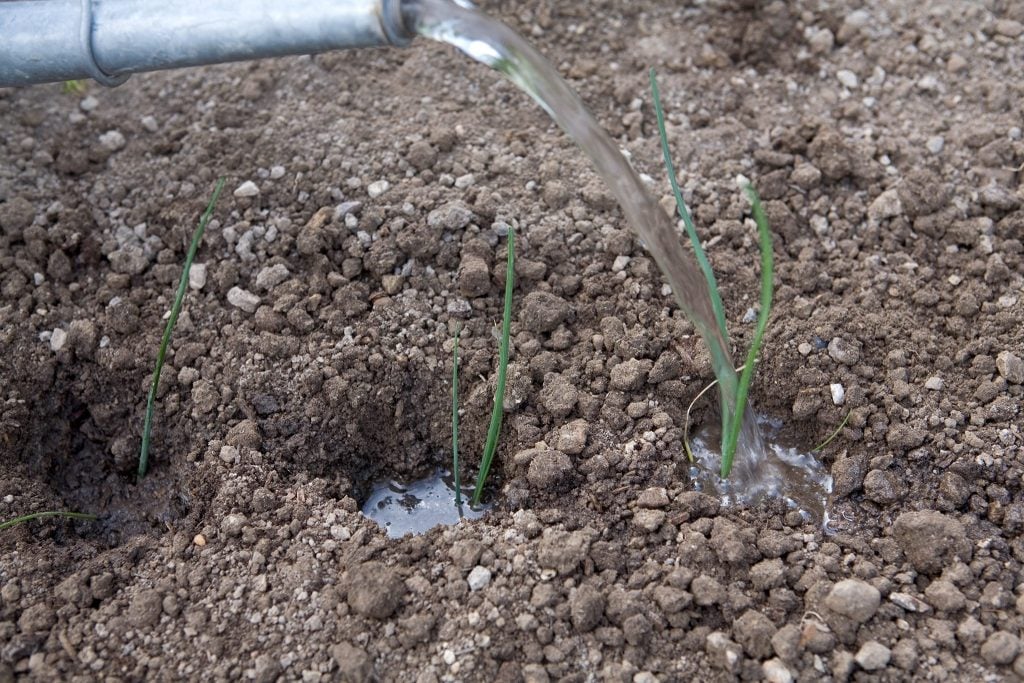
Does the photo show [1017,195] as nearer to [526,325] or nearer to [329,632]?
[526,325]

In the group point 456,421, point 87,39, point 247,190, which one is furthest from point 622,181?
point 87,39

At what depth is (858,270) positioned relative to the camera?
86.2 inches

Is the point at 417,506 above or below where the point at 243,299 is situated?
below

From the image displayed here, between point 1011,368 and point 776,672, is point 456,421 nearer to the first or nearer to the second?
point 776,672

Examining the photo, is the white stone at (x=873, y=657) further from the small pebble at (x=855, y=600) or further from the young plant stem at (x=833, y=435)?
the young plant stem at (x=833, y=435)

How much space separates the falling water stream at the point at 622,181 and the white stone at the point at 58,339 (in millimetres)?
1050

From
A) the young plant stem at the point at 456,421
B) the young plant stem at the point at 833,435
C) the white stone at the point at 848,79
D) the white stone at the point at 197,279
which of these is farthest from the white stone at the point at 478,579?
the white stone at the point at 848,79

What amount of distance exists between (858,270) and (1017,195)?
0.43 metres

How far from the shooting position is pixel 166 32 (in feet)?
5.68

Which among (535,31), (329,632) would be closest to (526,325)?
(329,632)

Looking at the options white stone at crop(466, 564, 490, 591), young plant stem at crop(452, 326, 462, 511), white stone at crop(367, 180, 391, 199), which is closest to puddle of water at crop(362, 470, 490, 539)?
young plant stem at crop(452, 326, 462, 511)

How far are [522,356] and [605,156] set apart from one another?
0.46 metres

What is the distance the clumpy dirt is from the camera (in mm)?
1699

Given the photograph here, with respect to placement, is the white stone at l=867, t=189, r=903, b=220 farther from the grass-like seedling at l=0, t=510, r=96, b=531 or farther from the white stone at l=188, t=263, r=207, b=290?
the grass-like seedling at l=0, t=510, r=96, b=531
